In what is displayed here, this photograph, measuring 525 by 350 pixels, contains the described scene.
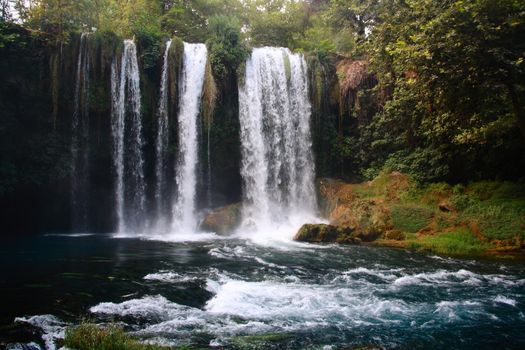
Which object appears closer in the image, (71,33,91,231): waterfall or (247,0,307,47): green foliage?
(71,33,91,231): waterfall

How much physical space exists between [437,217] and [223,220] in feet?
33.7

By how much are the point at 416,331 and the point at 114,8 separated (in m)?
29.2

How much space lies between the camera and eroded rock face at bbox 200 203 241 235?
21.9m

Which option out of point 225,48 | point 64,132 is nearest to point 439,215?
point 225,48

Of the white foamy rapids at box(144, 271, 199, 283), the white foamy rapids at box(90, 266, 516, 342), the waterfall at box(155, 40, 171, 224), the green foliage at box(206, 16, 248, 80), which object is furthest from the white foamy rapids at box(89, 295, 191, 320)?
the green foliage at box(206, 16, 248, 80)

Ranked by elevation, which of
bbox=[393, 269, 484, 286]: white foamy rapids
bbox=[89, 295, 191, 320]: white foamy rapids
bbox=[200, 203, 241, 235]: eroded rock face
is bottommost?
bbox=[393, 269, 484, 286]: white foamy rapids

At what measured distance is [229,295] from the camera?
9555mm

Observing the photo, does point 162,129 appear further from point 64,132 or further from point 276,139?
point 276,139

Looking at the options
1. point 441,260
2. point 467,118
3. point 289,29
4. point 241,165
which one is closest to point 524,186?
point 467,118

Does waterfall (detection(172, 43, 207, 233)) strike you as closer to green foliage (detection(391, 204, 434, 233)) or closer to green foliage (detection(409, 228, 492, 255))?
green foliage (detection(391, 204, 434, 233))

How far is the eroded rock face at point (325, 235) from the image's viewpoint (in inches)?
728

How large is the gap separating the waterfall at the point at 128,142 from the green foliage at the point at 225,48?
435 cm

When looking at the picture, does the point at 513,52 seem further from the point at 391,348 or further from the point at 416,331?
the point at 391,348

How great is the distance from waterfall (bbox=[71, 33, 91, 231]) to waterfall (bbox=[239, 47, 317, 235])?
8.44 meters
